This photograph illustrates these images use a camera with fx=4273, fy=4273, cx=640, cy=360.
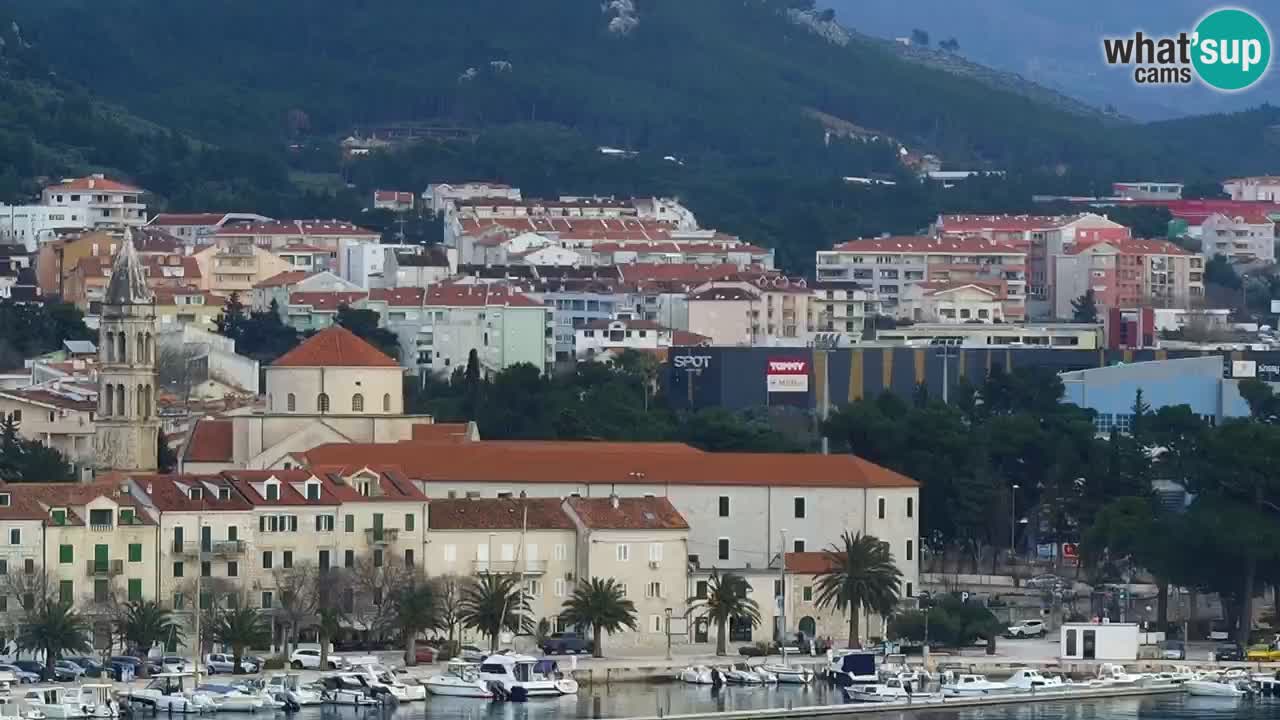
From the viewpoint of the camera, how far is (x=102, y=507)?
70.5m

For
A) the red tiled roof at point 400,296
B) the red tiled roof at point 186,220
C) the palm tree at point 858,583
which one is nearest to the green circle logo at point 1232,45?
the red tiled roof at point 400,296

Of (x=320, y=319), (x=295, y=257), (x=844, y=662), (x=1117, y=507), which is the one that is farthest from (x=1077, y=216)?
(x=844, y=662)

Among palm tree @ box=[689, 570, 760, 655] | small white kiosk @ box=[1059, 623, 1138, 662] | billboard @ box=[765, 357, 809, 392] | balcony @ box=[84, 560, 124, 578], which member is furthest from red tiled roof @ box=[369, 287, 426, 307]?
balcony @ box=[84, 560, 124, 578]

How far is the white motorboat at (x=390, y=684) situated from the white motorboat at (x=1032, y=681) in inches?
388

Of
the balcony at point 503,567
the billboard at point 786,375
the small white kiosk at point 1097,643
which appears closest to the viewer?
the small white kiosk at point 1097,643

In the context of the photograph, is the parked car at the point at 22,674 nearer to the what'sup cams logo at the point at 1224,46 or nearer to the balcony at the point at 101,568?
the balcony at the point at 101,568

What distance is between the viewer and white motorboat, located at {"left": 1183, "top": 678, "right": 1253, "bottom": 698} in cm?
6969

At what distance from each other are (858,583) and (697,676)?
6015mm

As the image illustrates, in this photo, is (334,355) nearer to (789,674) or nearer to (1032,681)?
(789,674)

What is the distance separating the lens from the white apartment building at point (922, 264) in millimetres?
158500

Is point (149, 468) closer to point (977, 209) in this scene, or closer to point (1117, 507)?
point (1117, 507)

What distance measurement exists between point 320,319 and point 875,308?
2551 cm

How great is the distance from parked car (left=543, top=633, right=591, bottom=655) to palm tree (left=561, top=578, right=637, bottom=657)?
0.27 metres

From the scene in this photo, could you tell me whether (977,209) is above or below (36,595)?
above
